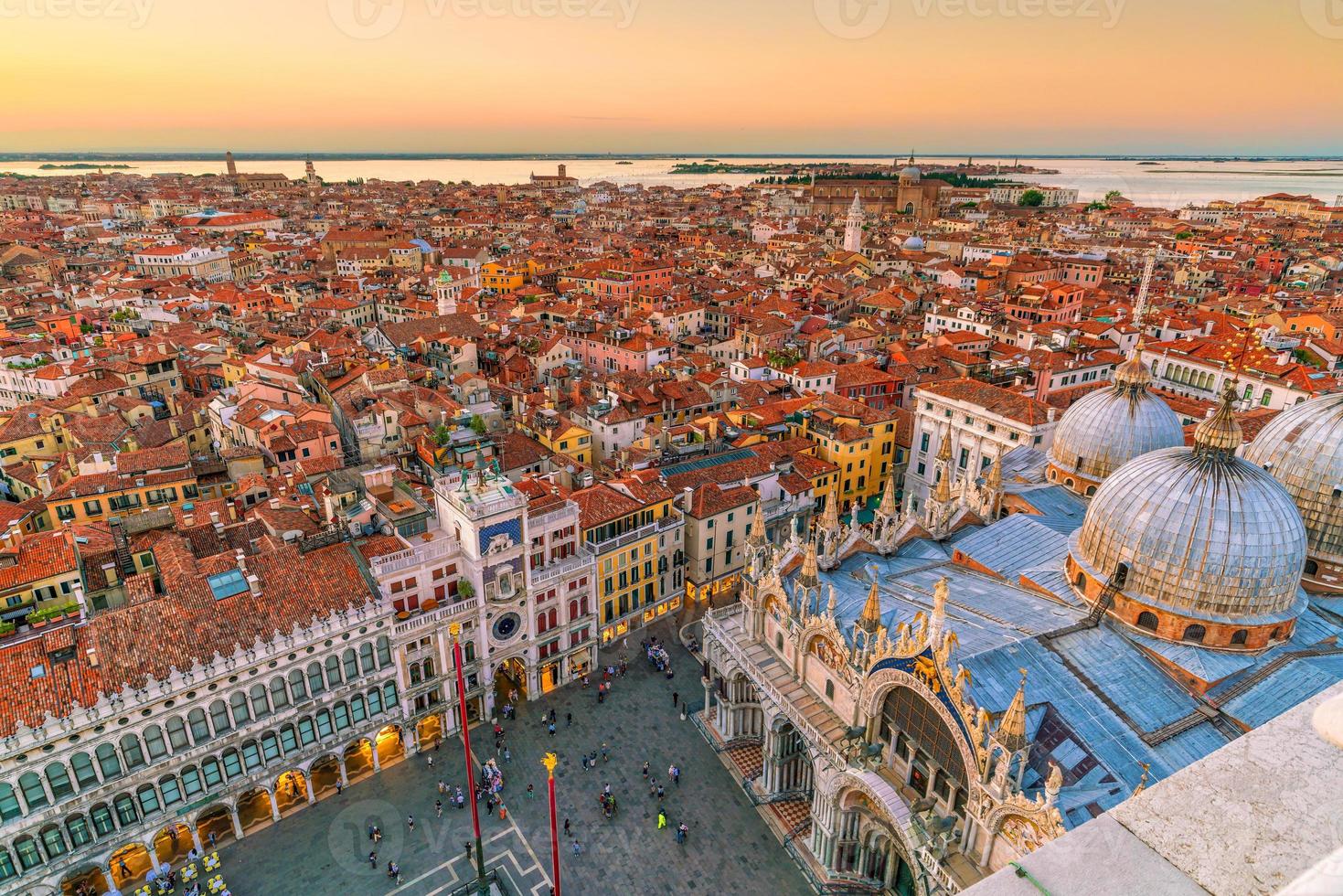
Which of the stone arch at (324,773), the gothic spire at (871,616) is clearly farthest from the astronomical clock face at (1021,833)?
the stone arch at (324,773)

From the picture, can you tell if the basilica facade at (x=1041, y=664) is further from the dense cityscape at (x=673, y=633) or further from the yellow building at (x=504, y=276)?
the yellow building at (x=504, y=276)

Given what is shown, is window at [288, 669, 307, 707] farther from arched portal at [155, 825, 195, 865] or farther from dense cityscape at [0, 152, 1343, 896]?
arched portal at [155, 825, 195, 865]

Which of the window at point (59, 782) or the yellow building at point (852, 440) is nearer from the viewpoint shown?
the window at point (59, 782)

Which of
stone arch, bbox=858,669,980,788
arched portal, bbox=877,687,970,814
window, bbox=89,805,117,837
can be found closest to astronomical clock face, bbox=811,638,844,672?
stone arch, bbox=858,669,980,788

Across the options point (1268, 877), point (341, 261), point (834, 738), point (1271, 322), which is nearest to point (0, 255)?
point (341, 261)

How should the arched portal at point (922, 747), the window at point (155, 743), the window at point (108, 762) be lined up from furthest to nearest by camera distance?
the window at point (155, 743)
the window at point (108, 762)
the arched portal at point (922, 747)

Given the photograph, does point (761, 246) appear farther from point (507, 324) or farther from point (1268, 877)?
point (1268, 877)

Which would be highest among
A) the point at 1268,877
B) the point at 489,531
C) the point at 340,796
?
the point at 1268,877
